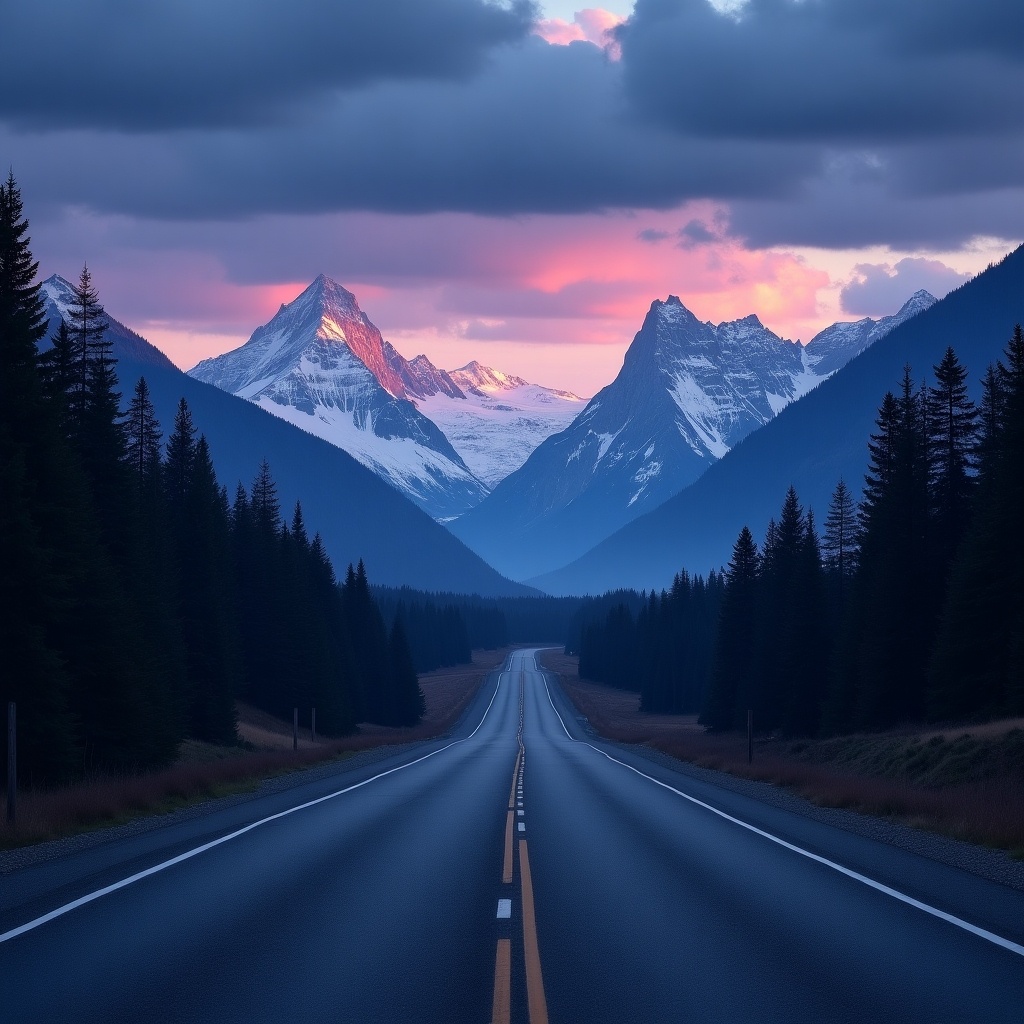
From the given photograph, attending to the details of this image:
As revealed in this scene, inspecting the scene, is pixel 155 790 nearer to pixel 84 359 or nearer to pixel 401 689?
pixel 84 359

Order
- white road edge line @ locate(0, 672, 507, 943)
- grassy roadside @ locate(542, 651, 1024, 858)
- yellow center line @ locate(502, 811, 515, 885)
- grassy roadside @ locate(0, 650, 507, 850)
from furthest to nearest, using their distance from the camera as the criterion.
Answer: grassy roadside @ locate(542, 651, 1024, 858)
grassy roadside @ locate(0, 650, 507, 850)
yellow center line @ locate(502, 811, 515, 885)
white road edge line @ locate(0, 672, 507, 943)

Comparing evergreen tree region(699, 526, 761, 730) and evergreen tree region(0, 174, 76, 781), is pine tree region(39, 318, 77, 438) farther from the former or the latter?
evergreen tree region(699, 526, 761, 730)

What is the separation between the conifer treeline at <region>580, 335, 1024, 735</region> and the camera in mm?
40125

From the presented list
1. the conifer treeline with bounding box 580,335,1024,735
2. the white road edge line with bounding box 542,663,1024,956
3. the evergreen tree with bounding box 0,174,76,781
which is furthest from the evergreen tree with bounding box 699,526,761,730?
the evergreen tree with bounding box 0,174,76,781

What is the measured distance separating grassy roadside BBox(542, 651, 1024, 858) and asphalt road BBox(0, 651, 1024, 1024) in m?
2.29

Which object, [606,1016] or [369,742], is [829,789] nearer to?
[606,1016]

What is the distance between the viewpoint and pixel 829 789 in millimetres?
27953

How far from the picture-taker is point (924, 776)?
3062cm

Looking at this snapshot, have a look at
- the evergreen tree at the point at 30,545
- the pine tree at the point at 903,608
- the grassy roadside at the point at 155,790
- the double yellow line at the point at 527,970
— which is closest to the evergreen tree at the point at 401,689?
the grassy roadside at the point at 155,790

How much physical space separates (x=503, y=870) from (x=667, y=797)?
13.1 m

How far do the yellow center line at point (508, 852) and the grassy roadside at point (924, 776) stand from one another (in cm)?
701

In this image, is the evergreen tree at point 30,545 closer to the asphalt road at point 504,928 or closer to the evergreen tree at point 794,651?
the asphalt road at point 504,928

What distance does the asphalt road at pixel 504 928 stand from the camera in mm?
8750

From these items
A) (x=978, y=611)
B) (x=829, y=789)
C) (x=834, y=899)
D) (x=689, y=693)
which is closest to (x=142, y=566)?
(x=829, y=789)
